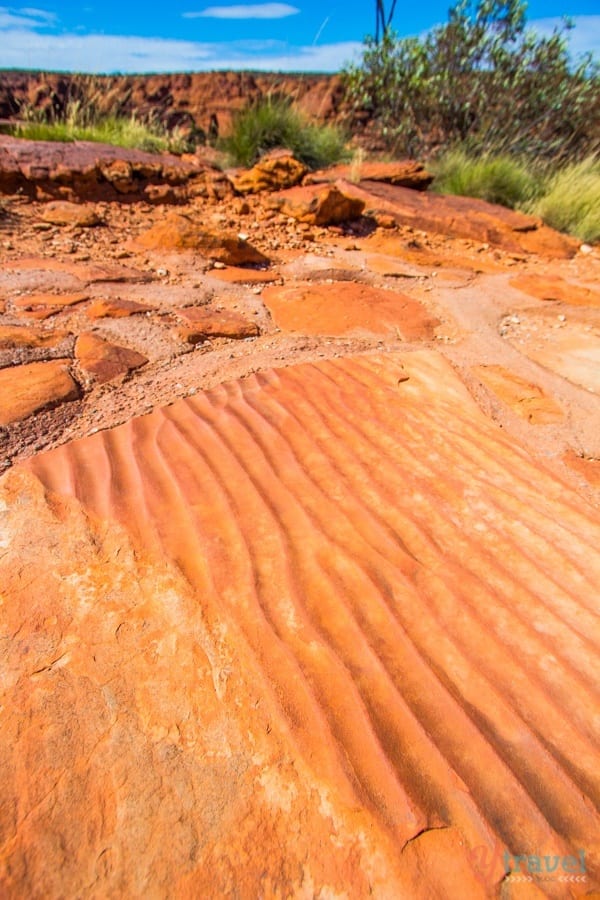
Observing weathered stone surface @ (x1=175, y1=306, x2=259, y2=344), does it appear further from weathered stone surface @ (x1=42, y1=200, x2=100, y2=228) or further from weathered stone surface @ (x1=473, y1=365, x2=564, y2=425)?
weathered stone surface @ (x1=42, y1=200, x2=100, y2=228)

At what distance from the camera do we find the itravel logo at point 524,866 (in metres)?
0.70

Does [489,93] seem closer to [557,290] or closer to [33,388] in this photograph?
[557,290]

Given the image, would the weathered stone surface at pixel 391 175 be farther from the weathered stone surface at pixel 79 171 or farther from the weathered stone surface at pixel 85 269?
the weathered stone surface at pixel 85 269

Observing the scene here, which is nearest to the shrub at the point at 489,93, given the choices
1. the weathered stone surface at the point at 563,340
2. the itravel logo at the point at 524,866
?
the weathered stone surface at the point at 563,340

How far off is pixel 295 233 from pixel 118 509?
3163 millimetres

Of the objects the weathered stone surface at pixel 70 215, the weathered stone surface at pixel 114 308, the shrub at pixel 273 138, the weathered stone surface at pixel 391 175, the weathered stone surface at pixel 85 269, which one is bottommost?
the weathered stone surface at pixel 114 308

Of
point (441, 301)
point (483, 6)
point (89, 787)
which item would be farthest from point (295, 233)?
point (483, 6)

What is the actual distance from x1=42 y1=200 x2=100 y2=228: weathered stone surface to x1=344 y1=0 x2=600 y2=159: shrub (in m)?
6.35

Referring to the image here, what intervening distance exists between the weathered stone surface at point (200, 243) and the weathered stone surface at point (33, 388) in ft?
5.00

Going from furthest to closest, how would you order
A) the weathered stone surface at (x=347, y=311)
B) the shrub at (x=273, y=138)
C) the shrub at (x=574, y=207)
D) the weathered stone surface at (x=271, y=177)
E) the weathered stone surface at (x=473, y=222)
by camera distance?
the shrub at (x=273, y=138) → the shrub at (x=574, y=207) → the weathered stone surface at (x=271, y=177) → the weathered stone surface at (x=473, y=222) → the weathered stone surface at (x=347, y=311)

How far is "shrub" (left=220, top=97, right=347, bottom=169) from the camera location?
6.36m

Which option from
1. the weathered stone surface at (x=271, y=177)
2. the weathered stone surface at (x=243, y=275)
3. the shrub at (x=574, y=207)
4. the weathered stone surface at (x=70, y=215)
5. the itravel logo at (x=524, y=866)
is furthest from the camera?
the shrub at (x=574, y=207)

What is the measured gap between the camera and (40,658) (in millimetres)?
902

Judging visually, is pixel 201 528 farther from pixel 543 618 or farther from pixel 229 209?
pixel 229 209
